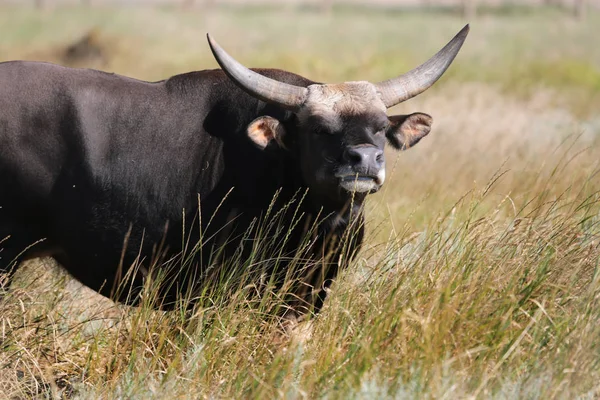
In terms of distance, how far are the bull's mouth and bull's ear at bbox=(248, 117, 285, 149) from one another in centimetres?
52

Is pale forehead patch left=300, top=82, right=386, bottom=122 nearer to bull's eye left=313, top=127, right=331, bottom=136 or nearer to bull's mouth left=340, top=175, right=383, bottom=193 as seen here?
bull's eye left=313, top=127, right=331, bottom=136

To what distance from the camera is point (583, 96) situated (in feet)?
64.1

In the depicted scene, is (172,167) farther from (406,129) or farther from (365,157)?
(406,129)

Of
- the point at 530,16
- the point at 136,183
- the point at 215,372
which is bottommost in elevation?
the point at 215,372

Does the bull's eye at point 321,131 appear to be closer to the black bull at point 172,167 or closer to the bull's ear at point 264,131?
the black bull at point 172,167

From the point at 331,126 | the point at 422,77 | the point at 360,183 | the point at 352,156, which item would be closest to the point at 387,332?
the point at 360,183

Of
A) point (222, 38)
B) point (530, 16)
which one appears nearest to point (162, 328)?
point (222, 38)

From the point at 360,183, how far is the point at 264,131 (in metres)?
0.67

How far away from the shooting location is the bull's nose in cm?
487

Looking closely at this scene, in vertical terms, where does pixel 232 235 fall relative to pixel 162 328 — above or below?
above

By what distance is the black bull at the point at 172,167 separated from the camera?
5137mm

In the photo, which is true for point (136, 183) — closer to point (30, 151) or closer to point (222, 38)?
point (30, 151)

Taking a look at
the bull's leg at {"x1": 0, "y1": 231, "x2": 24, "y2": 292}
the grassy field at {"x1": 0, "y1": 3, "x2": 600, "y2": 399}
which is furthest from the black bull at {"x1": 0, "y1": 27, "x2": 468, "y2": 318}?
the grassy field at {"x1": 0, "y1": 3, "x2": 600, "y2": 399}

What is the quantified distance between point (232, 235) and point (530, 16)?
4284 centimetres
